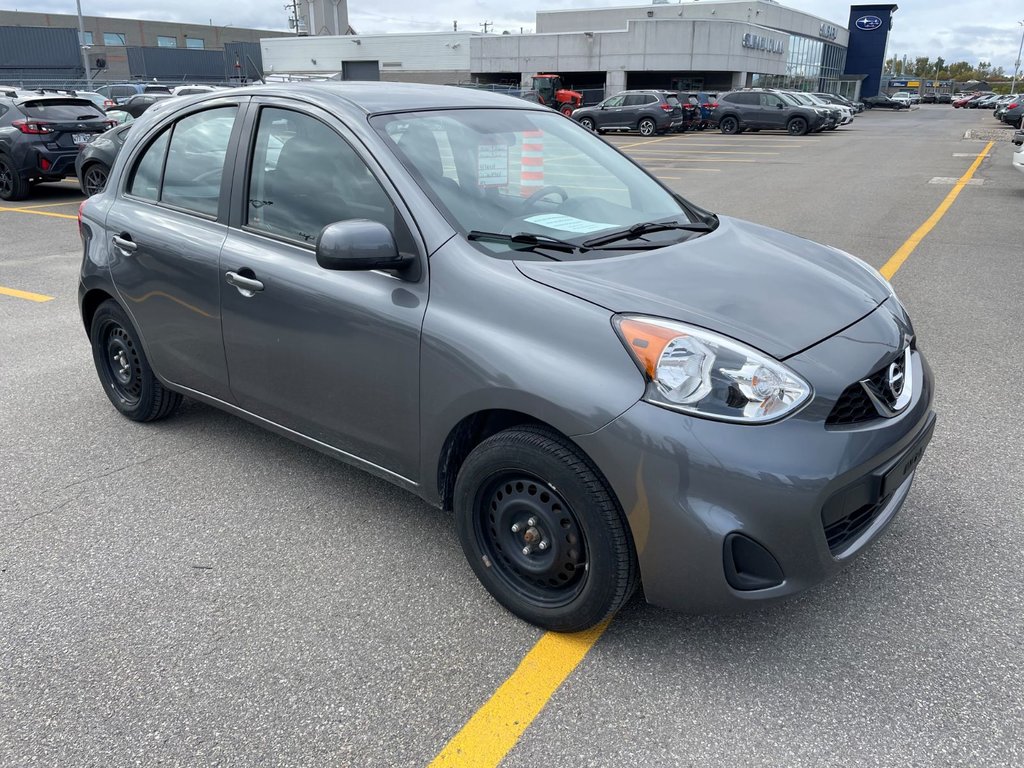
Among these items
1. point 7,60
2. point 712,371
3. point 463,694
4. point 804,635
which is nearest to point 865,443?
point 712,371

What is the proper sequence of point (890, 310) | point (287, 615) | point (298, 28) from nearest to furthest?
point (287, 615) < point (890, 310) < point (298, 28)

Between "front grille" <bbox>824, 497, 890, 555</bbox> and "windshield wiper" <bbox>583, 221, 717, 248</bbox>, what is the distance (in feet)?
4.00

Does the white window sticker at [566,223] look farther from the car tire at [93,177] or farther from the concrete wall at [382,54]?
the concrete wall at [382,54]

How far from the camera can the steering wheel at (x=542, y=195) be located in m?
3.06

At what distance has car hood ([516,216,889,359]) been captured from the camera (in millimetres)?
2422

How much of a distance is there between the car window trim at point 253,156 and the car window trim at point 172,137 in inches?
1.7

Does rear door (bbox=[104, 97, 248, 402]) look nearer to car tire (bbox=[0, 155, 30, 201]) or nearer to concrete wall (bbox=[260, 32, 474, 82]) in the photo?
car tire (bbox=[0, 155, 30, 201])

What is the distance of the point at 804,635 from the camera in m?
2.63

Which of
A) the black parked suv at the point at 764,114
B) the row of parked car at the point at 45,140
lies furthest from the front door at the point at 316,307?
the black parked suv at the point at 764,114

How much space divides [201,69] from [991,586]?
71147mm

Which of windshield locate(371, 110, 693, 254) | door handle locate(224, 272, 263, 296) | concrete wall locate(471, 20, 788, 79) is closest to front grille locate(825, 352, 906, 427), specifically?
windshield locate(371, 110, 693, 254)

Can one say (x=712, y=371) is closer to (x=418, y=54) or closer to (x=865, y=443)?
(x=865, y=443)

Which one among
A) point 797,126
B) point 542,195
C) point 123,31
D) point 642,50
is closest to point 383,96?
A: point 542,195

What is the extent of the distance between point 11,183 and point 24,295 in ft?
22.9
